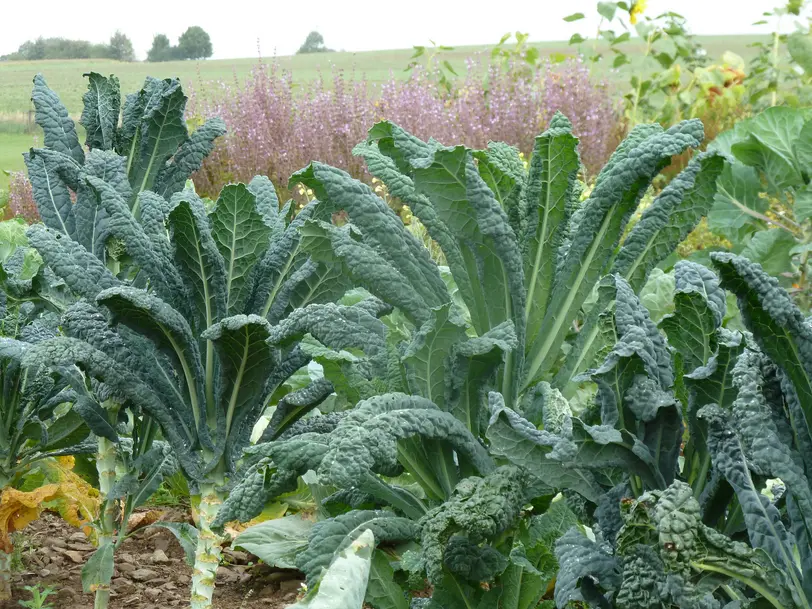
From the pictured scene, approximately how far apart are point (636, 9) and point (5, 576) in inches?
290

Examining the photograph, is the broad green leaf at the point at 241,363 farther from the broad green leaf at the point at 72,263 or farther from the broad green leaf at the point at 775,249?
the broad green leaf at the point at 775,249

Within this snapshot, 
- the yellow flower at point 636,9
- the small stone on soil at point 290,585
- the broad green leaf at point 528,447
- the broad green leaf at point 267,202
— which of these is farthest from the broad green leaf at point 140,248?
the yellow flower at point 636,9

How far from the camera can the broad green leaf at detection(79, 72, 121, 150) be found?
2322mm

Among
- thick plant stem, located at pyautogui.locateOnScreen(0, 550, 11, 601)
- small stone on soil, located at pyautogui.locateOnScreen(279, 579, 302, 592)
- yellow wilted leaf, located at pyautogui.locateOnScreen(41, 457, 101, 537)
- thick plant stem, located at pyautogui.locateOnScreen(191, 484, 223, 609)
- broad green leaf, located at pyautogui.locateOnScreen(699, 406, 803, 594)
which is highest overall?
broad green leaf, located at pyautogui.locateOnScreen(699, 406, 803, 594)

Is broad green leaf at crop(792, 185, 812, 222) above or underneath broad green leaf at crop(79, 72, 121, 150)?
underneath

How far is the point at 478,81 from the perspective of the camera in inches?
361

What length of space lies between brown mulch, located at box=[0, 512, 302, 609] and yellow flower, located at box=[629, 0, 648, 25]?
6739 mm

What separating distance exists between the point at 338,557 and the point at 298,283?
2.44 feet

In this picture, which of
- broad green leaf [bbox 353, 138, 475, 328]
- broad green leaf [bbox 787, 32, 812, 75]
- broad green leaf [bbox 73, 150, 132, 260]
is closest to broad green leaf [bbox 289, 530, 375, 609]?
broad green leaf [bbox 353, 138, 475, 328]

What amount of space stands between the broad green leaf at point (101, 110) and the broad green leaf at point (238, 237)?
2.12 feet

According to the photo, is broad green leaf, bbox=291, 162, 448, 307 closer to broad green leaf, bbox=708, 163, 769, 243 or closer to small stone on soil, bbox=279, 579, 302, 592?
small stone on soil, bbox=279, 579, 302, 592

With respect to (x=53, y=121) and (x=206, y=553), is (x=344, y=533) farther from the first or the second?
(x=53, y=121)

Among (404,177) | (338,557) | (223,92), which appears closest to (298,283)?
(404,177)

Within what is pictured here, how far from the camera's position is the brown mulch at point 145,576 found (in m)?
2.67
